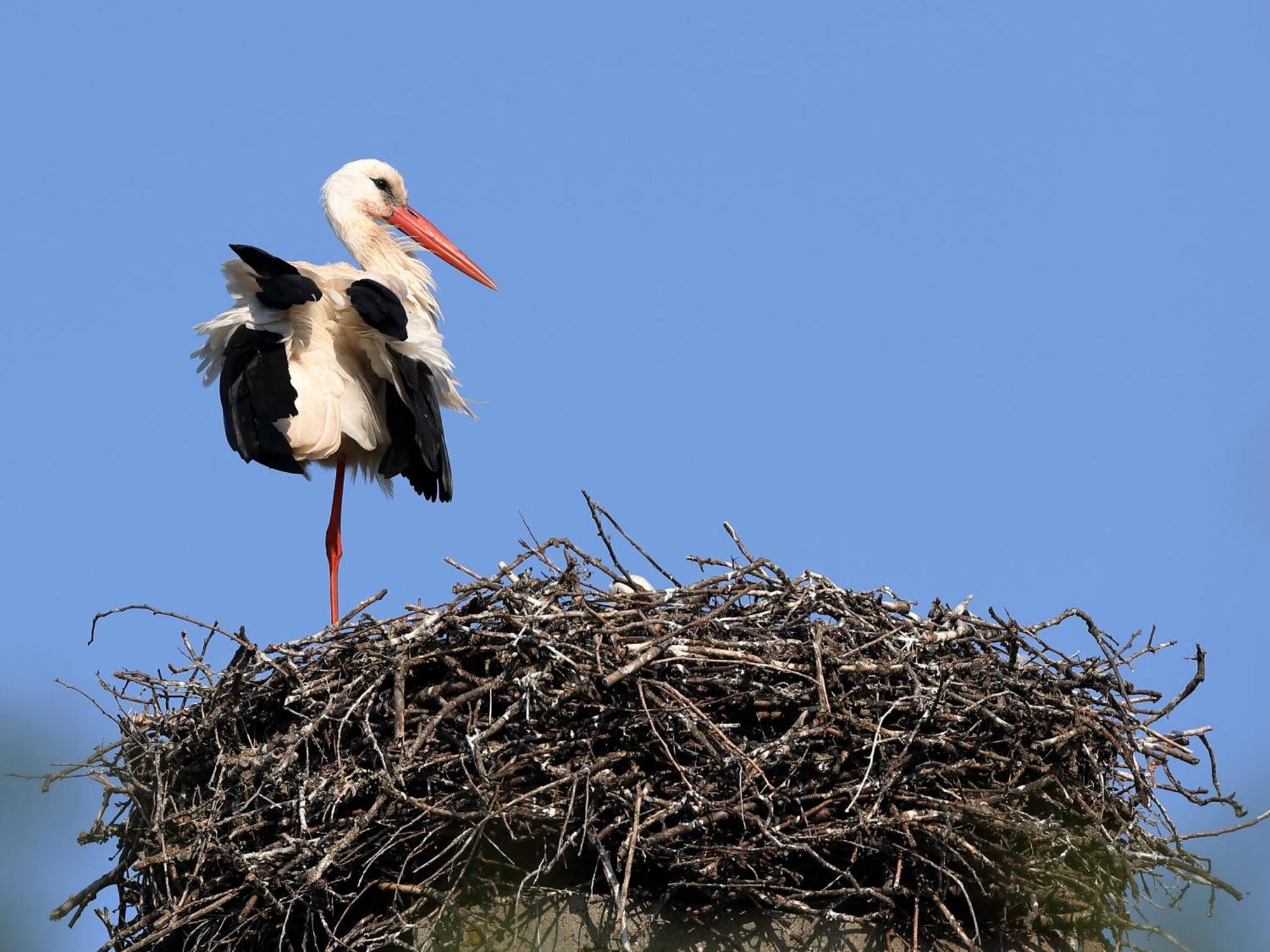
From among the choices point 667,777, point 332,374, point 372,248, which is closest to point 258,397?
point 332,374

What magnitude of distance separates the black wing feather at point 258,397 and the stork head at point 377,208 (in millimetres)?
1310

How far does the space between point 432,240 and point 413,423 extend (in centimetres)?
172

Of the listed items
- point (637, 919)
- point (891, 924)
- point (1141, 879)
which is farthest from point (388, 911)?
point (1141, 879)

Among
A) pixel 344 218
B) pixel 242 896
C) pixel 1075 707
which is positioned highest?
pixel 344 218

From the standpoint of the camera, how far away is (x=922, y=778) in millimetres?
Result: 5109

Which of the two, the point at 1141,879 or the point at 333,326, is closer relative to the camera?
the point at 1141,879

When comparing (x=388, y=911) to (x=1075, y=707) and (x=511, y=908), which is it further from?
(x=1075, y=707)

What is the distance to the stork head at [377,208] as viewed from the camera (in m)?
8.29

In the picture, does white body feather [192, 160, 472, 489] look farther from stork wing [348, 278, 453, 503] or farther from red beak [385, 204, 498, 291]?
red beak [385, 204, 498, 291]

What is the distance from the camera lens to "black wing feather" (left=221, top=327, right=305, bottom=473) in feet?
22.6

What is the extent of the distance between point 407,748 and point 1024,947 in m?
1.76

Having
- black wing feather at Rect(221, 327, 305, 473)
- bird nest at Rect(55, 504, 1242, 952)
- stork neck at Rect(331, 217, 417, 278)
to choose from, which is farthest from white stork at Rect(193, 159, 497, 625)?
bird nest at Rect(55, 504, 1242, 952)

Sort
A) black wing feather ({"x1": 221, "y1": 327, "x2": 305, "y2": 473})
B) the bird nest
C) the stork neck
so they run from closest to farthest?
1. the bird nest
2. black wing feather ({"x1": 221, "y1": 327, "x2": 305, "y2": 473})
3. the stork neck

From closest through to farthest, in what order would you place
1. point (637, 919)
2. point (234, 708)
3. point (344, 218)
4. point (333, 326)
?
point (637, 919), point (234, 708), point (333, 326), point (344, 218)
